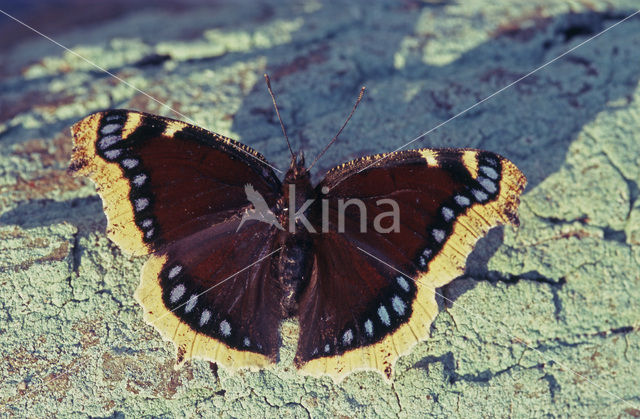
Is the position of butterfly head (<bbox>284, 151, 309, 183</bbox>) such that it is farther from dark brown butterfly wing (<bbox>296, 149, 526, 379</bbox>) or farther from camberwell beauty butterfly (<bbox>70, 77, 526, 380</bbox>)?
dark brown butterfly wing (<bbox>296, 149, 526, 379</bbox>)

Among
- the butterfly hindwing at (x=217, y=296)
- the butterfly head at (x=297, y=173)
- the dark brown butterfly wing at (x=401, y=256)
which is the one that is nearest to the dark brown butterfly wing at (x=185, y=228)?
the butterfly hindwing at (x=217, y=296)

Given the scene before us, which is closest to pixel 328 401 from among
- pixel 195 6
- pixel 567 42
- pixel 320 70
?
pixel 320 70

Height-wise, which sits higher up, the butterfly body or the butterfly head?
the butterfly head

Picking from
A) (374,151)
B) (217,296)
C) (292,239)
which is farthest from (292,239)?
(374,151)

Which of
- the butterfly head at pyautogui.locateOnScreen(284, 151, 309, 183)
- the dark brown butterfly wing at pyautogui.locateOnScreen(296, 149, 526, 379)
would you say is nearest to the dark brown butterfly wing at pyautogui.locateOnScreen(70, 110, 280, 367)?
the butterfly head at pyautogui.locateOnScreen(284, 151, 309, 183)

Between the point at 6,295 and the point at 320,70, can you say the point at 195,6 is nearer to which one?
the point at 320,70

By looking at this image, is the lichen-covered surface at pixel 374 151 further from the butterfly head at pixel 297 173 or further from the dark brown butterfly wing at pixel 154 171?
the butterfly head at pixel 297 173

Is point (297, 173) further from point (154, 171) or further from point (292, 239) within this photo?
point (154, 171)
